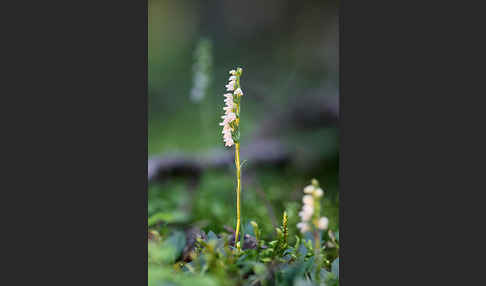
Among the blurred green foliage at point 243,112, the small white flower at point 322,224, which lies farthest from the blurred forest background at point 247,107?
the small white flower at point 322,224

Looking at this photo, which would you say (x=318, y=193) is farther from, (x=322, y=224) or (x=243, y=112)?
(x=243, y=112)

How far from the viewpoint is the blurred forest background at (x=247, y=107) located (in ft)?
13.0

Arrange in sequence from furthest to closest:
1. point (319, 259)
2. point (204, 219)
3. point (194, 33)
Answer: point (194, 33) < point (204, 219) < point (319, 259)

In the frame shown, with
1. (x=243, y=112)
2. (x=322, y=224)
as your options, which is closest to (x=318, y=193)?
(x=322, y=224)

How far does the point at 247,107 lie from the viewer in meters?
5.75

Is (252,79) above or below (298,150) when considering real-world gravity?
above

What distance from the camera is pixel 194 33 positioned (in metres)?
A: 4.67

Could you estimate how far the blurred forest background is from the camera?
13.0 ft

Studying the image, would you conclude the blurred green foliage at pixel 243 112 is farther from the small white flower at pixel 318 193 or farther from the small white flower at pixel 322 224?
the small white flower at pixel 318 193

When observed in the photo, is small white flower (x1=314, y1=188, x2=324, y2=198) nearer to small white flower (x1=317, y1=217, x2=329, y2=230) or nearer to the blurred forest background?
small white flower (x1=317, y1=217, x2=329, y2=230)

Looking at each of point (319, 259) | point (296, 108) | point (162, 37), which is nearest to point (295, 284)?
point (319, 259)

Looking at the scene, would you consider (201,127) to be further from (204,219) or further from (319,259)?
(319,259)

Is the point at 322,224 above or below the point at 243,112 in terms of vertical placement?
below

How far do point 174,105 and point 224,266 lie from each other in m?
3.47
